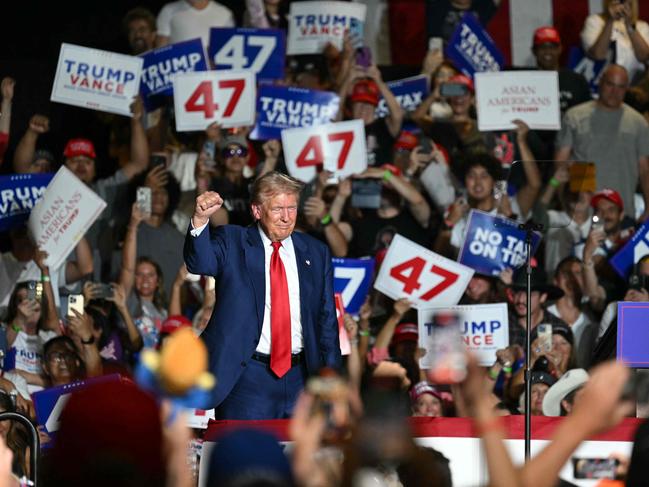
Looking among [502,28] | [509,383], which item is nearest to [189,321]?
[509,383]

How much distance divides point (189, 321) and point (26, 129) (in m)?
2.72

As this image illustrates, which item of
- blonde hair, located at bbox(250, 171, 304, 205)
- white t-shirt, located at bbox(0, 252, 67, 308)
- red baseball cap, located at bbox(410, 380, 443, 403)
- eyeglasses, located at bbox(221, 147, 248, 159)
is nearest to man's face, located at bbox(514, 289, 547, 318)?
red baseball cap, located at bbox(410, 380, 443, 403)

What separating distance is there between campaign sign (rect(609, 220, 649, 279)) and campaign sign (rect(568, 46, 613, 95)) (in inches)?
94.3

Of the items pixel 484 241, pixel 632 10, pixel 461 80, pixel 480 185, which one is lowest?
pixel 484 241

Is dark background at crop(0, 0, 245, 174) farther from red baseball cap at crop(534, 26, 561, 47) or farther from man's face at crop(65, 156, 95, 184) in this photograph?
red baseball cap at crop(534, 26, 561, 47)

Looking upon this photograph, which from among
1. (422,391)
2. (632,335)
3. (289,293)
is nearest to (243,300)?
(289,293)

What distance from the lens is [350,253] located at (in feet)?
29.6

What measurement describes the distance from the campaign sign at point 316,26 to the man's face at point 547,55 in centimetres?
141

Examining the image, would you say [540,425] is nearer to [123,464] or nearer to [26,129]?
[123,464]

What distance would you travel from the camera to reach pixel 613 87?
966cm

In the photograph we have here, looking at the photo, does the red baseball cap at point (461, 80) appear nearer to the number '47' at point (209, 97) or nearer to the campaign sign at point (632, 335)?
the number '47' at point (209, 97)

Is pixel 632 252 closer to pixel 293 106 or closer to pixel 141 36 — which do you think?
pixel 293 106

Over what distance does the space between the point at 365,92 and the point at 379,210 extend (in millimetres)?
935

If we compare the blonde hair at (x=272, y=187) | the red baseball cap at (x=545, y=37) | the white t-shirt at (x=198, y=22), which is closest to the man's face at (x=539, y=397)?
the blonde hair at (x=272, y=187)
